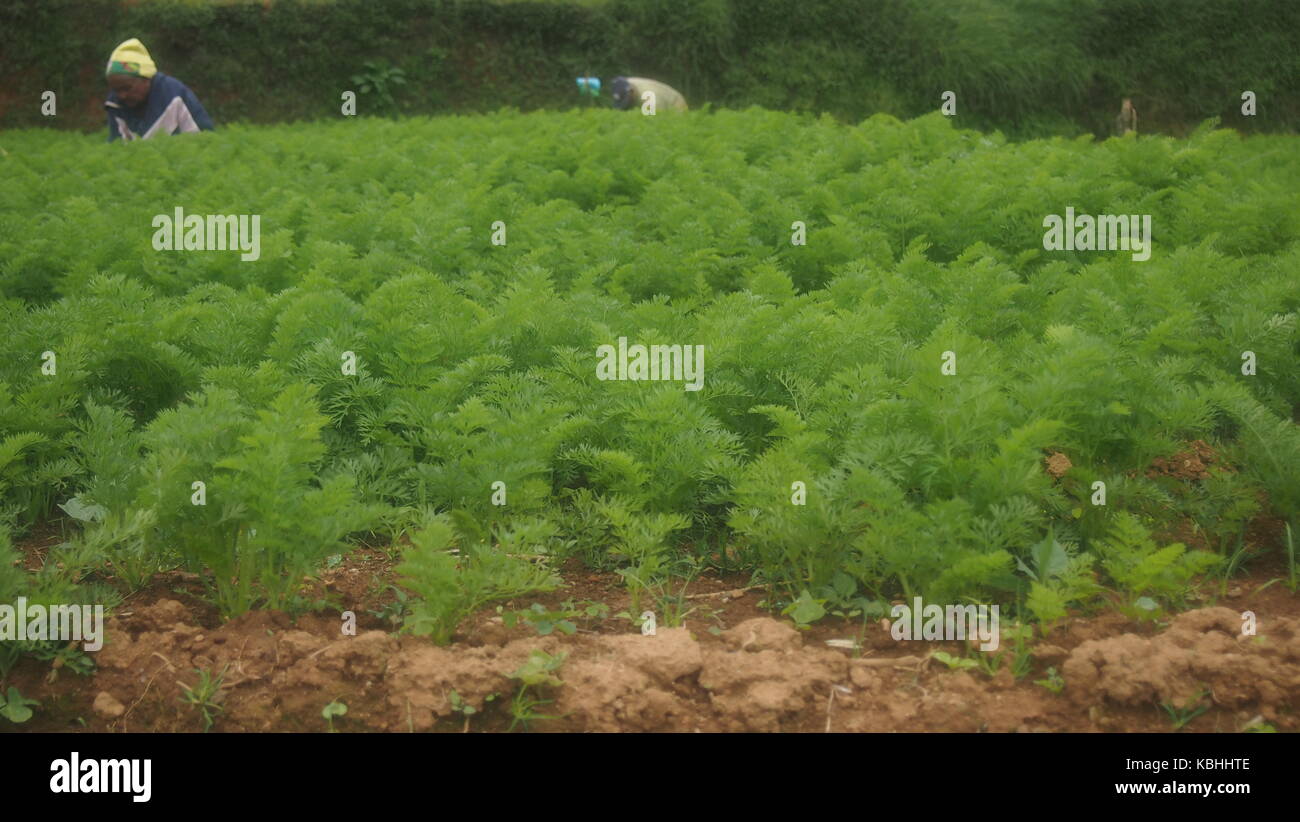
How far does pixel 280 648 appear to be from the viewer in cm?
367

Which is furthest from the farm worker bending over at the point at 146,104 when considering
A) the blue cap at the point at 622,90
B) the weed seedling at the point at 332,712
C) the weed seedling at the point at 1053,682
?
the weed seedling at the point at 1053,682

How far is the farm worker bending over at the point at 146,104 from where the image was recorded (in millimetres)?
14321

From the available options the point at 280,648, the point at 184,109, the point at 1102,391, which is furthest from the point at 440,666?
the point at 184,109

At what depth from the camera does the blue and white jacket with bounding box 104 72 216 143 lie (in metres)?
14.8

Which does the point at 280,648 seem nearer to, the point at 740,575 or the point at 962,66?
the point at 740,575

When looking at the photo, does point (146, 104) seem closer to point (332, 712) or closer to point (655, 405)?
point (655, 405)

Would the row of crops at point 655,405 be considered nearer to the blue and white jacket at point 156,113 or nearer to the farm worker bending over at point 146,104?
the farm worker bending over at point 146,104

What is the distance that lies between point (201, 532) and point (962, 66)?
21812 millimetres

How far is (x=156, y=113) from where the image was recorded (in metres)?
14.8

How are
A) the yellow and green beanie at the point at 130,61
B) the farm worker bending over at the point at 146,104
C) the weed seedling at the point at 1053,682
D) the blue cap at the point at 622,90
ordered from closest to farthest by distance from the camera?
the weed seedling at the point at 1053,682, the yellow and green beanie at the point at 130,61, the farm worker bending over at the point at 146,104, the blue cap at the point at 622,90

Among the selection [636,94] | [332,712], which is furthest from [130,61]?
[332,712]

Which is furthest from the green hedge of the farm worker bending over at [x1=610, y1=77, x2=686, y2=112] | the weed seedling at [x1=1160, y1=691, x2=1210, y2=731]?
the weed seedling at [x1=1160, y1=691, x2=1210, y2=731]

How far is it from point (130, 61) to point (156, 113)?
0.90 metres

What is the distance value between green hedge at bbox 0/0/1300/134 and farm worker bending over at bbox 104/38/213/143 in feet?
25.4
